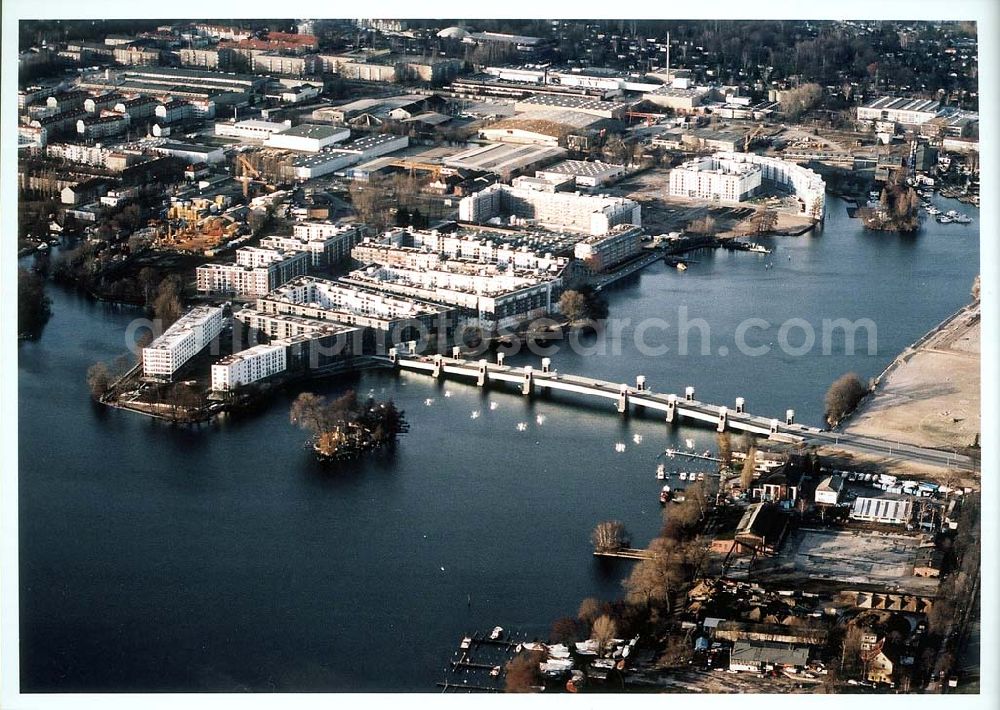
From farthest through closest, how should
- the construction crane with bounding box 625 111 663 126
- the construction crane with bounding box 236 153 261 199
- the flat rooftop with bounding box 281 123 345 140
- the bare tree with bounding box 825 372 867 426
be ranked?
the construction crane with bounding box 625 111 663 126, the flat rooftop with bounding box 281 123 345 140, the construction crane with bounding box 236 153 261 199, the bare tree with bounding box 825 372 867 426

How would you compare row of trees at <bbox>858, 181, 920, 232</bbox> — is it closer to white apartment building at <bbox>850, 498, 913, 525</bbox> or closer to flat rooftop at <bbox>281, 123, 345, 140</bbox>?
flat rooftop at <bbox>281, 123, 345, 140</bbox>

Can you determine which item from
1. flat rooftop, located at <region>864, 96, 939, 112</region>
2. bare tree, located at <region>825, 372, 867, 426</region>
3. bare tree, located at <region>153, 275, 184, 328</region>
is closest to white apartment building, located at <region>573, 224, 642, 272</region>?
bare tree, located at <region>153, 275, 184, 328</region>

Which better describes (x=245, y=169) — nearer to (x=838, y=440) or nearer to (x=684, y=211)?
(x=684, y=211)

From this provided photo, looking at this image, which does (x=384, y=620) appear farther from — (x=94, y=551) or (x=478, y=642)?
(x=94, y=551)

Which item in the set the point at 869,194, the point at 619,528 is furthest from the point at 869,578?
the point at 869,194

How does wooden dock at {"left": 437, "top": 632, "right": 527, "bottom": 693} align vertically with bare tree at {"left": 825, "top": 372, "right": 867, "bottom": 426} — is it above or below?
below

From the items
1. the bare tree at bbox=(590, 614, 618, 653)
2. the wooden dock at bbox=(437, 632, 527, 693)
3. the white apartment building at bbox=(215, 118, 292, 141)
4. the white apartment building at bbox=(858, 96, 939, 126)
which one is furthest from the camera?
the white apartment building at bbox=(858, 96, 939, 126)

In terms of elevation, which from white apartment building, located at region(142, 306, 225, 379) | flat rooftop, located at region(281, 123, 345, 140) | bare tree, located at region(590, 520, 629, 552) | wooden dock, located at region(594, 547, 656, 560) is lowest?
wooden dock, located at region(594, 547, 656, 560)
